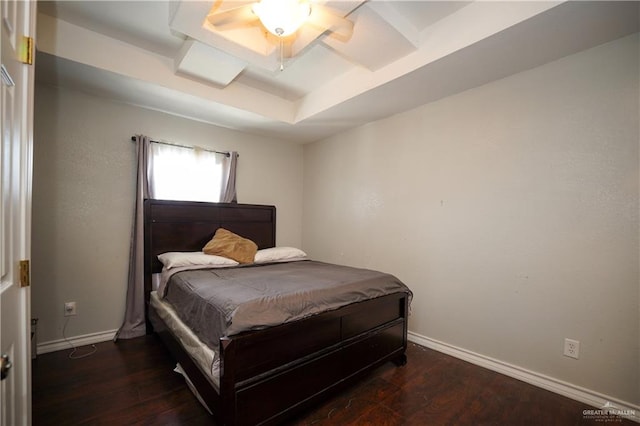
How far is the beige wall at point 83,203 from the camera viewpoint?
97.6 inches

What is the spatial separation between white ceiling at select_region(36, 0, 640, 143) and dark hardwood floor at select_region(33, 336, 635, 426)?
7.78 ft

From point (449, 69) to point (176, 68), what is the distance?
7.62ft

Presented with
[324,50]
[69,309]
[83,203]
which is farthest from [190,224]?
[324,50]

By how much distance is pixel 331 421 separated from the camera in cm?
168

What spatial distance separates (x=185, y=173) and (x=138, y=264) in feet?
3.54

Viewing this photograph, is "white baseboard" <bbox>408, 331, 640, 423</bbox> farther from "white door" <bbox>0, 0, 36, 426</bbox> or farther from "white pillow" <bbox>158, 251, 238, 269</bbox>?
"white door" <bbox>0, 0, 36, 426</bbox>

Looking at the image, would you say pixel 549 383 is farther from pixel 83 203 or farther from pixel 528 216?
pixel 83 203

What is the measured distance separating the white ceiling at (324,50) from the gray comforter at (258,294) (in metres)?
1.66

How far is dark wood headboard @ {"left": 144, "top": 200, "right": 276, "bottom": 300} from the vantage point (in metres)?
Result: 2.89

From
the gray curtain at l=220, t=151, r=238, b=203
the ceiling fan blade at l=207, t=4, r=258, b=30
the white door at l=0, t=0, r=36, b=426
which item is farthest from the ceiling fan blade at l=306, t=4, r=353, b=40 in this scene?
the gray curtain at l=220, t=151, r=238, b=203

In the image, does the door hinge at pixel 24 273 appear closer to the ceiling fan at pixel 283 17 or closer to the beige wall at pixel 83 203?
the ceiling fan at pixel 283 17

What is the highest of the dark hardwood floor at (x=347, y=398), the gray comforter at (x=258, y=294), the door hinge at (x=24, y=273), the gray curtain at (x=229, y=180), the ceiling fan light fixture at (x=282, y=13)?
the ceiling fan light fixture at (x=282, y=13)

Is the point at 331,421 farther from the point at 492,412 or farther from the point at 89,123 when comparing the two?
the point at 89,123

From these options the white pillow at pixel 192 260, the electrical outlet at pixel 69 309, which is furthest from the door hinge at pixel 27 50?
the electrical outlet at pixel 69 309
